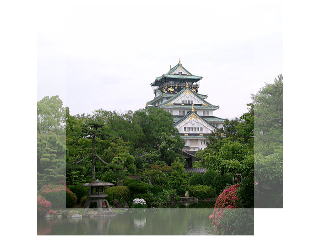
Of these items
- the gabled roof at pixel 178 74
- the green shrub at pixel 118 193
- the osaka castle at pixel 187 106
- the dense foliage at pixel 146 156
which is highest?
the gabled roof at pixel 178 74

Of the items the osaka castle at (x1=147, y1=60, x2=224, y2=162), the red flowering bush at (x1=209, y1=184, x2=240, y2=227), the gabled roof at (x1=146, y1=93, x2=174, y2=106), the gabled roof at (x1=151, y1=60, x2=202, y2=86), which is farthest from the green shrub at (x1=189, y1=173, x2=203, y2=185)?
the red flowering bush at (x1=209, y1=184, x2=240, y2=227)

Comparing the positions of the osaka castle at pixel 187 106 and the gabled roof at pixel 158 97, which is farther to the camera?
the osaka castle at pixel 187 106

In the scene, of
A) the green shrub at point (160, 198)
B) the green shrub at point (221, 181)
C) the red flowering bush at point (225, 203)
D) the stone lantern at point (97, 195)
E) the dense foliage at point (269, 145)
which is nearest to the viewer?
the dense foliage at point (269, 145)

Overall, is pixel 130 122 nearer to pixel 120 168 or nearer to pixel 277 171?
pixel 120 168

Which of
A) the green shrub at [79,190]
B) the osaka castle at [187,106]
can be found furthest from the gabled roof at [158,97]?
the green shrub at [79,190]

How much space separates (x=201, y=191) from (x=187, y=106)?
3.91 meters

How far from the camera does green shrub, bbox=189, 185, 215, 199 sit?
9258 mm

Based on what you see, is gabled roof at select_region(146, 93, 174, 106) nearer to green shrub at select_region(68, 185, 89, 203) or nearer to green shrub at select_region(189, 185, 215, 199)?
green shrub at select_region(189, 185, 215, 199)

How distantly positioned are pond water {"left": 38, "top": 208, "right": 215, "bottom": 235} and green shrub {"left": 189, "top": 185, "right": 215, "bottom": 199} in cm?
49

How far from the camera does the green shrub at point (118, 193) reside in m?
8.35

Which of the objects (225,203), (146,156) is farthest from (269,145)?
(146,156)

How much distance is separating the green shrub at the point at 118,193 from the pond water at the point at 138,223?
0.90 ft

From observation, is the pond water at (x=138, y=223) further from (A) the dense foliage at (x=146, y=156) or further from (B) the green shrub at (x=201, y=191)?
(B) the green shrub at (x=201, y=191)

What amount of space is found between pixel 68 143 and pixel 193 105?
211 inches
